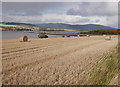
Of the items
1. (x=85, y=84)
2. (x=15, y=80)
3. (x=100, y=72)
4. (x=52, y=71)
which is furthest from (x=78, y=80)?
(x=15, y=80)

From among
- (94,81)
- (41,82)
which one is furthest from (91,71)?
(41,82)

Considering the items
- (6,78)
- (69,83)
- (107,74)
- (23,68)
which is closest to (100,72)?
(107,74)

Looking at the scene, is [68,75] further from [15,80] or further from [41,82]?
[15,80]

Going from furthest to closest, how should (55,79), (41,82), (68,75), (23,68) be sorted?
(23,68)
(68,75)
(55,79)
(41,82)

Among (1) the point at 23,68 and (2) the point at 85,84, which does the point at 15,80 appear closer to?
(1) the point at 23,68

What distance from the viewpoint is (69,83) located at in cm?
656

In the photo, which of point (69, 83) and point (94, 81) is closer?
point (69, 83)

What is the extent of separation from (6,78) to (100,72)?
210 inches

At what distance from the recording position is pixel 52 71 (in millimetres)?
7961

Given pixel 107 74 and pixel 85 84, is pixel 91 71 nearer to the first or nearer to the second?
pixel 107 74

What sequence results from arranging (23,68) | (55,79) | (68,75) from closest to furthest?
1. (55,79)
2. (68,75)
3. (23,68)

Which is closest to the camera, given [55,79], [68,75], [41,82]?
[41,82]

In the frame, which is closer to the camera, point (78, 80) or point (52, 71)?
point (78, 80)

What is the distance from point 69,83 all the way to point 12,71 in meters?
3.16
